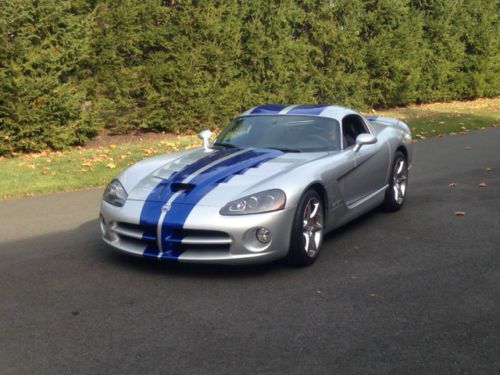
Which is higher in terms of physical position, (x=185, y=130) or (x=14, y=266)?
(x=14, y=266)

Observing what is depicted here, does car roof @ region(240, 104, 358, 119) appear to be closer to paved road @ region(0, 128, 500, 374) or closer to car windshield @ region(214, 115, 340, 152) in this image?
car windshield @ region(214, 115, 340, 152)

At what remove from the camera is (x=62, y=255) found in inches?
254

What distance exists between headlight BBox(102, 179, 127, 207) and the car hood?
0.08 meters

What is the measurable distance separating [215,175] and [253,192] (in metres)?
0.48

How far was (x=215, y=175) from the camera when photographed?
19.9 feet

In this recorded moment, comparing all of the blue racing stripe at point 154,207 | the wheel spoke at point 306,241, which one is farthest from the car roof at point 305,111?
the wheel spoke at point 306,241

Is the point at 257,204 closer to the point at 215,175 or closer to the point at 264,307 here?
the point at 215,175

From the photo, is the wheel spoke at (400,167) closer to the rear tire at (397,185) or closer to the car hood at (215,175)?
the rear tire at (397,185)

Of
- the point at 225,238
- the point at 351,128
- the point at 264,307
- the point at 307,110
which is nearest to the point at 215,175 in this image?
the point at 225,238

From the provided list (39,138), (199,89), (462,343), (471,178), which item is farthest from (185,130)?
(462,343)

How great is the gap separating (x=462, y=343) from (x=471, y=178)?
21.6 feet

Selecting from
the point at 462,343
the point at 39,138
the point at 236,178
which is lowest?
the point at 39,138

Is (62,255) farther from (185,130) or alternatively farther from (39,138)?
(185,130)

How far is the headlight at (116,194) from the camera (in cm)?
605
